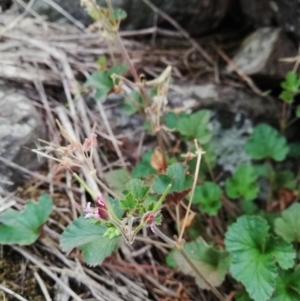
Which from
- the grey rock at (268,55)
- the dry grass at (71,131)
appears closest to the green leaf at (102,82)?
the dry grass at (71,131)

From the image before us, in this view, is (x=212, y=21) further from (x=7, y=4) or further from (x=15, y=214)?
(x=15, y=214)

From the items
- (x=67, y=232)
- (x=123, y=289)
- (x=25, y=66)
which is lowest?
(x=123, y=289)

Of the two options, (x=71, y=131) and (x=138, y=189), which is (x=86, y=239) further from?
(x=71, y=131)

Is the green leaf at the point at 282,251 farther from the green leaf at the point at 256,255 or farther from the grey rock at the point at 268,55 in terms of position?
the grey rock at the point at 268,55

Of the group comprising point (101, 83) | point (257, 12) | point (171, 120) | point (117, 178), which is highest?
point (257, 12)

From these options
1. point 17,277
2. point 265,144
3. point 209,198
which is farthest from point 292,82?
point 17,277

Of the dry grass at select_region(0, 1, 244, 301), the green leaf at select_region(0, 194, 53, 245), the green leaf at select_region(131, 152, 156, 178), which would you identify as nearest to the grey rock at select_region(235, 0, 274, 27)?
the dry grass at select_region(0, 1, 244, 301)

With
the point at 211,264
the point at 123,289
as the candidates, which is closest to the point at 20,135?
the point at 123,289
